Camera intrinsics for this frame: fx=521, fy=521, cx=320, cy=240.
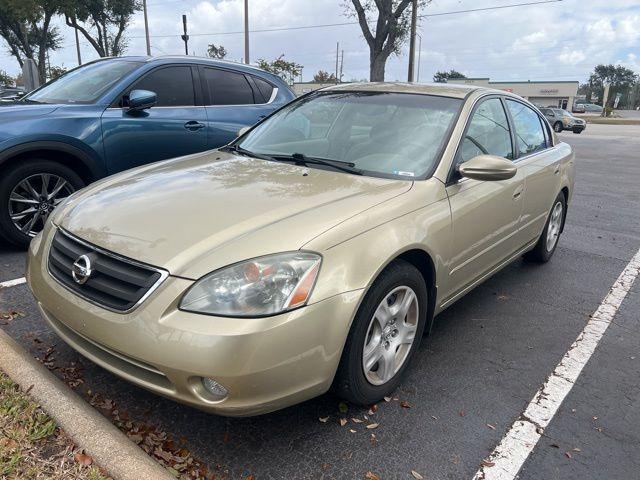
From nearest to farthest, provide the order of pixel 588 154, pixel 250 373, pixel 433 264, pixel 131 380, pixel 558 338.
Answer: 1. pixel 250 373
2. pixel 131 380
3. pixel 433 264
4. pixel 558 338
5. pixel 588 154

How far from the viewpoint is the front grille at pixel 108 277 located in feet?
6.90

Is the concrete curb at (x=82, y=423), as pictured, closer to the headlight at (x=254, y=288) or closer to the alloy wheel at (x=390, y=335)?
the headlight at (x=254, y=288)

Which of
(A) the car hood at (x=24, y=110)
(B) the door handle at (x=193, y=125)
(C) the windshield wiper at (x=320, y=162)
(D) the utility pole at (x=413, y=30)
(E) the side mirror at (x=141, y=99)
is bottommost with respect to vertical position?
(C) the windshield wiper at (x=320, y=162)

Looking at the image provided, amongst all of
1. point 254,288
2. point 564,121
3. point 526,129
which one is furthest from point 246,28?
point 254,288

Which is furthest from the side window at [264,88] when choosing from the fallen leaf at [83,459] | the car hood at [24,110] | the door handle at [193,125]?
the fallen leaf at [83,459]

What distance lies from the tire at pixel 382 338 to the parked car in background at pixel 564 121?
30.4 m

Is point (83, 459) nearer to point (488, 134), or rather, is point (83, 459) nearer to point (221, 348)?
point (221, 348)

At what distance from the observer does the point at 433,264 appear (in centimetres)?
283

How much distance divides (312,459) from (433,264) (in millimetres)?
1191

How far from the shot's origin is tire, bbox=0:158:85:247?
431cm

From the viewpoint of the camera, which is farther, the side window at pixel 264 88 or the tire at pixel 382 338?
the side window at pixel 264 88

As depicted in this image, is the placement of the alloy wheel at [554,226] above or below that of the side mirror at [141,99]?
below

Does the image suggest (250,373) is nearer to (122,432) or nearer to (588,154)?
(122,432)

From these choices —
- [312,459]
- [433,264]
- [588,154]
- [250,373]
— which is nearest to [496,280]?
[433,264]
